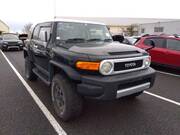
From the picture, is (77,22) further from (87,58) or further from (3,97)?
(3,97)

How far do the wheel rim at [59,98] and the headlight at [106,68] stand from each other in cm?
97

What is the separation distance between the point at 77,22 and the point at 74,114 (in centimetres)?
227

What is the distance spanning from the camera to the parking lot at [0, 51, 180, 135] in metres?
3.56

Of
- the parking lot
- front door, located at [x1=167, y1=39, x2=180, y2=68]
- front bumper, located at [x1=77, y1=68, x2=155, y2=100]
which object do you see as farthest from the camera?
front door, located at [x1=167, y1=39, x2=180, y2=68]

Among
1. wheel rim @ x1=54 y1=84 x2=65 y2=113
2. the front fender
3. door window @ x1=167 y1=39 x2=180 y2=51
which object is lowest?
wheel rim @ x1=54 y1=84 x2=65 y2=113

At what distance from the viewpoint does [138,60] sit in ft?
12.9

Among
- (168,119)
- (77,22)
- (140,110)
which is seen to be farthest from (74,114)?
(77,22)

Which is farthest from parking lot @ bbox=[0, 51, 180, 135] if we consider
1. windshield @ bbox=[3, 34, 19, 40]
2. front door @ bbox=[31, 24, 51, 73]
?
windshield @ bbox=[3, 34, 19, 40]

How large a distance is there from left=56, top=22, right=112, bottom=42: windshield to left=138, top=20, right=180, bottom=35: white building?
35.3 metres

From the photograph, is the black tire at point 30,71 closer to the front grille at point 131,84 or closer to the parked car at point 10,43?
the front grille at point 131,84

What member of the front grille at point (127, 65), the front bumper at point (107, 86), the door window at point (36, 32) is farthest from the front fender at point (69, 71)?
the door window at point (36, 32)

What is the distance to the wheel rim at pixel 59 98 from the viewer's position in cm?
389

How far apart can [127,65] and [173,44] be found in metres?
5.38

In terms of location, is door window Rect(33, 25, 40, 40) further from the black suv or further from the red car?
the red car
